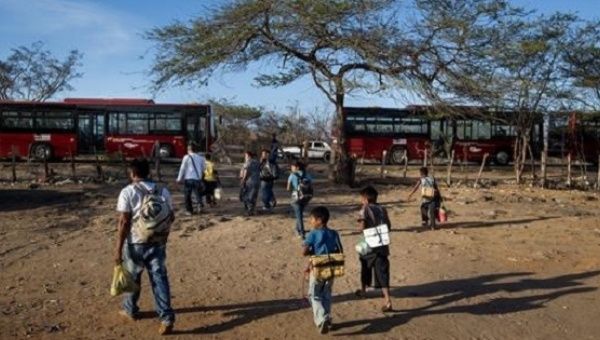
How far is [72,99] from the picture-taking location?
31.6m

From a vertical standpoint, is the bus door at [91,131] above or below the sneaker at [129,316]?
above

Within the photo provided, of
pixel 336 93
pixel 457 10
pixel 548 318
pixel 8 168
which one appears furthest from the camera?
pixel 8 168

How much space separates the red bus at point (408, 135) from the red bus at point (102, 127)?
→ 747 cm

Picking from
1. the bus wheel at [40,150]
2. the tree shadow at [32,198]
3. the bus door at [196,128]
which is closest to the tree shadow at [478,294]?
the tree shadow at [32,198]

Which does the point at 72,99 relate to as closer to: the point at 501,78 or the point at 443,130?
the point at 443,130

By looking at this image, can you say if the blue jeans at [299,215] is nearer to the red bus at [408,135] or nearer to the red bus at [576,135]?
the red bus at [408,135]

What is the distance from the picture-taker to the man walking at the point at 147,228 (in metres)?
6.52

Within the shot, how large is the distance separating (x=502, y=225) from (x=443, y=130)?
794 inches

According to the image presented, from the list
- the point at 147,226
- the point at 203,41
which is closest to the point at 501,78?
the point at 203,41

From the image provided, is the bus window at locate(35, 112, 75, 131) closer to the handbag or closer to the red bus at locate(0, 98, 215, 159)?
the red bus at locate(0, 98, 215, 159)

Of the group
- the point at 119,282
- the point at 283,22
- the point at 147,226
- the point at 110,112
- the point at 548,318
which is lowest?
the point at 548,318

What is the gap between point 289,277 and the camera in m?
9.16

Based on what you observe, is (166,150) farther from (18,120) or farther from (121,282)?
(121,282)

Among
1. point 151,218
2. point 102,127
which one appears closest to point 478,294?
point 151,218
